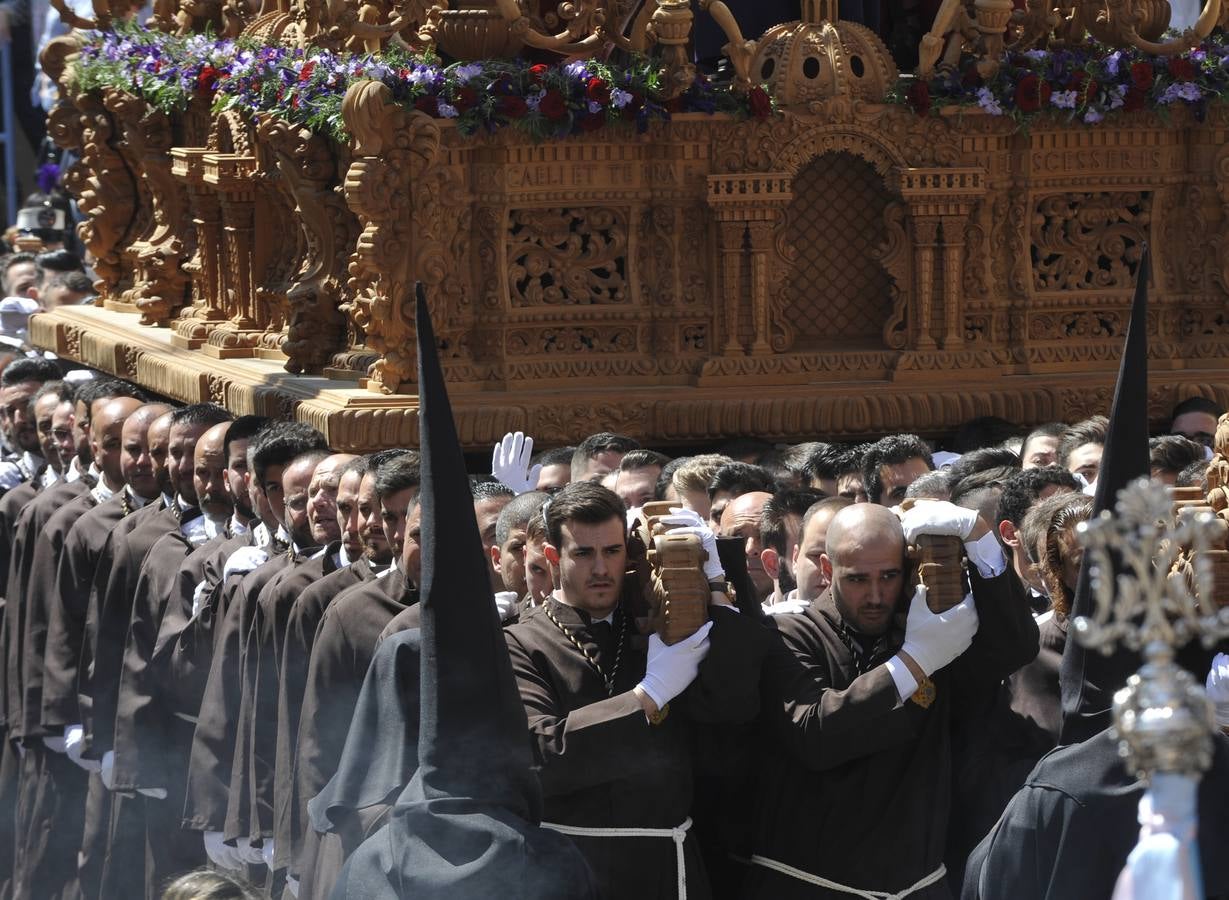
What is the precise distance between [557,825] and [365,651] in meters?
1.13

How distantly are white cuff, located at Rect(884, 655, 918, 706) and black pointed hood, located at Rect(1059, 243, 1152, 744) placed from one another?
0.74 meters

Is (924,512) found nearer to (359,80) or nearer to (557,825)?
(557,825)

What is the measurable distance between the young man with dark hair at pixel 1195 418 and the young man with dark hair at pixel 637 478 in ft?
6.70

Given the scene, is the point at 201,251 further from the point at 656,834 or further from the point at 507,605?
the point at 656,834

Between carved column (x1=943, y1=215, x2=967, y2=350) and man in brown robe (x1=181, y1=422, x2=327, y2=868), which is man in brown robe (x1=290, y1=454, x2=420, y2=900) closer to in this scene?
man in brown robe (x1=181, y1=422, x2=327, y2=868)

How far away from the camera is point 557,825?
5117mm

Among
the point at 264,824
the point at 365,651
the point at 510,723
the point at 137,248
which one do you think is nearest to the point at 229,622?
the point at 264,824

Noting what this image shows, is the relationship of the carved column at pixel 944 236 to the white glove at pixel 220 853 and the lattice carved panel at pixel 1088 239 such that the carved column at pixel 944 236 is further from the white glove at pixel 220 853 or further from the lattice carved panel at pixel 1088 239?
the white glove at pixel 220 853

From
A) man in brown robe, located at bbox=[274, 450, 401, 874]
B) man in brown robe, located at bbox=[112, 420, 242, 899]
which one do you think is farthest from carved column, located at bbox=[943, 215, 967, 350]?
man in brown robe, located at bbox=[274, 450, 401, 874]

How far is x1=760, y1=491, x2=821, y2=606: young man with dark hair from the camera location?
659 centimetres

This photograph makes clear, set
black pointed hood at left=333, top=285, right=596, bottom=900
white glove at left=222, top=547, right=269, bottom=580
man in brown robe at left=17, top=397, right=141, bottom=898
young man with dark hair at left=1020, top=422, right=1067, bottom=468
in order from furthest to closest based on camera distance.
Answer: man in brown robe at left=17, top=397, right=141, bottom=898 < young man with dark hair at left=1020, top=422, right=1067, bottom=468 < white glove at left=222, top=547, right=269, bottom=580 < black pointed hood at left=333, top=285, right=596, bottom=900

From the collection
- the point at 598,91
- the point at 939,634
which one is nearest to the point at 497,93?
the point at 598,91

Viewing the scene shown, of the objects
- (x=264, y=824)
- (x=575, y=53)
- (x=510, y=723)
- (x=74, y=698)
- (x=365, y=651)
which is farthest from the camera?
(x=74, y=698)

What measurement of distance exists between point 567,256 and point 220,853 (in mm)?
2560
